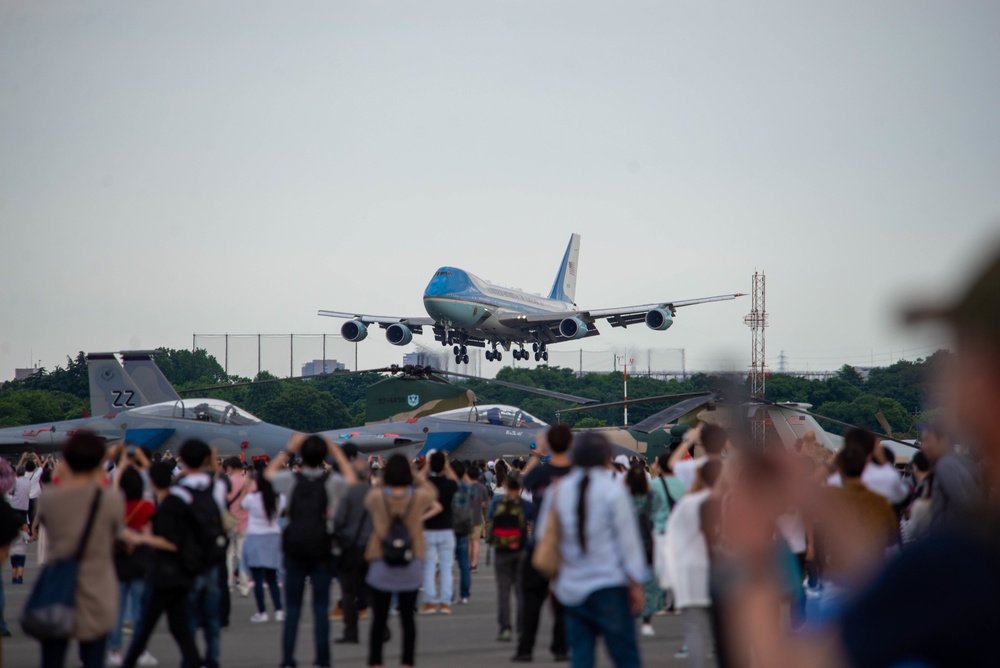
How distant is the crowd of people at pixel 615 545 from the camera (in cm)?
112

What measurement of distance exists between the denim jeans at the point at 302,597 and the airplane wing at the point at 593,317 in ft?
116

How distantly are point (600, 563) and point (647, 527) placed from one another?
489cm

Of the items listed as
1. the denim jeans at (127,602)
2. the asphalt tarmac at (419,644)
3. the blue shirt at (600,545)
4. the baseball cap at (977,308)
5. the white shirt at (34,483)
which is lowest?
the asphalt tarmac at (419,644)

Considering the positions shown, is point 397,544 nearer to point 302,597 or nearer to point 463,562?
point 302,597

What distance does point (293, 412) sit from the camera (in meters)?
76.2

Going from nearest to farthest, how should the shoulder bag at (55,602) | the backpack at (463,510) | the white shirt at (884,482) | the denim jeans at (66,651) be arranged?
1. the shoulder bag at (55,602)
2. the denim jeans at (66,651)
3. the white shirt at (884,482)
4. the backpack at (463,510)

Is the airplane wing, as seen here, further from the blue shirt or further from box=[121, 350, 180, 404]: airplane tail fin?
the blue shirt

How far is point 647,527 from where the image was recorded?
1064 centimetres

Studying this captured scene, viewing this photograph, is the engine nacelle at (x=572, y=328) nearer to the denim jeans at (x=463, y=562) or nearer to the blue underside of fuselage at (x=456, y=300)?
the blue underside of fuselage at (x=456, y=300)

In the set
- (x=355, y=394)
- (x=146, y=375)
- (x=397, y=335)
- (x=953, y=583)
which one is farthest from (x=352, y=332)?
(x=355, y=394)

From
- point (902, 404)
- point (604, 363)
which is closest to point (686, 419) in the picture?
point (902, 404)

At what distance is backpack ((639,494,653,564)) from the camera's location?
34.2 ft

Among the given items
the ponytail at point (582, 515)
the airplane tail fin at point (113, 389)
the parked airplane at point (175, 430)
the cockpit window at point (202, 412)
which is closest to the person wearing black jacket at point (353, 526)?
the ponytail at point (582, 515)

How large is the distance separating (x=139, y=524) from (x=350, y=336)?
33.2 m
